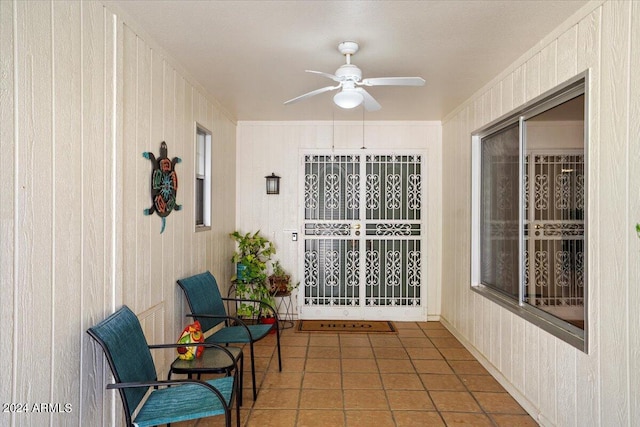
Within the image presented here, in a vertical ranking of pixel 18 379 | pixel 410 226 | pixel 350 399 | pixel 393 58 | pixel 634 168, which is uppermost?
pixel 393 58

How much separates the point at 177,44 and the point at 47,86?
130 centimetres

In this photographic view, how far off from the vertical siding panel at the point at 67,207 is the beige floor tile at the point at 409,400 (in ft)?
6.74

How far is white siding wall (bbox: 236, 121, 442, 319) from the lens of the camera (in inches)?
204

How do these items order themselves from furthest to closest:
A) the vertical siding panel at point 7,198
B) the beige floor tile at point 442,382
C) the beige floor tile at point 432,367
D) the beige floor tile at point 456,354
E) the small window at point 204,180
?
the small window at point 204,180
the beige floor tile at point 456,354
the beige floor tile at point 432,367
the beige floor tile at point 442,382
the vertical siding panel at point 7,198

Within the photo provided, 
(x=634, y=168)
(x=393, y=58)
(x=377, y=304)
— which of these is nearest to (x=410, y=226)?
(x=377, y=304)

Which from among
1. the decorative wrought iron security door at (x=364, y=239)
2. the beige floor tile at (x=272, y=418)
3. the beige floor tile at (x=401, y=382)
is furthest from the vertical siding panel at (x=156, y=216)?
the decorative wrought iron security door at (x=364, y=239)

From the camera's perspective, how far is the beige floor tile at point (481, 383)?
10.6 feet

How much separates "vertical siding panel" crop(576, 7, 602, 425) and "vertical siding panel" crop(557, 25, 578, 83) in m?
0.09

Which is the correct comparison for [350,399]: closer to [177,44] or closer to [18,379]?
[18,379]

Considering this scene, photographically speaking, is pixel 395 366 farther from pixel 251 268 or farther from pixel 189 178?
pixel 189 178

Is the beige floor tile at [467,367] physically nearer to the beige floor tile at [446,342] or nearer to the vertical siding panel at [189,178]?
the beige floor tile at [446,342]

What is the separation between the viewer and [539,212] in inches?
114

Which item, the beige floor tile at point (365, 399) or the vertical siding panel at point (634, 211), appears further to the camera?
the beige floor tile at point (365, 399)

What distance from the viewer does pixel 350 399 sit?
304cm
